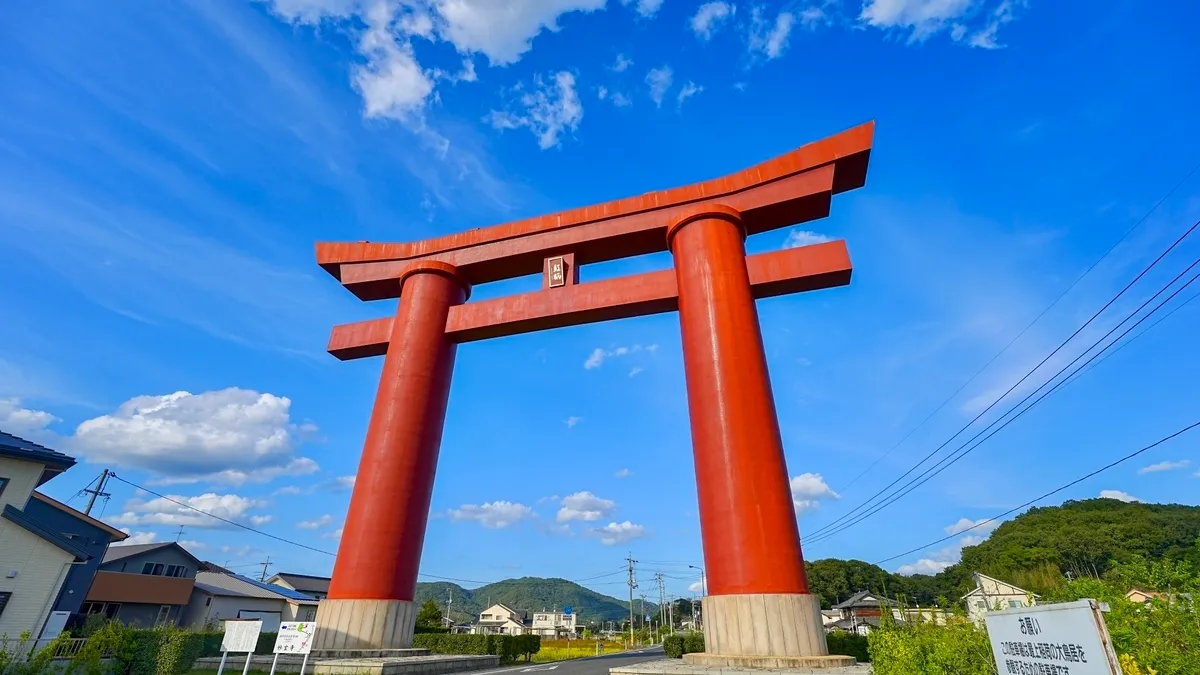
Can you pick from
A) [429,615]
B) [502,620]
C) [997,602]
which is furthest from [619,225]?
[502,620]

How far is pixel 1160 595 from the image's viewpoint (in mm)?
4184

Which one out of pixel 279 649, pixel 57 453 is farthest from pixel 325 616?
pixel 57 453

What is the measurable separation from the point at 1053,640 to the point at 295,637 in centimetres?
859

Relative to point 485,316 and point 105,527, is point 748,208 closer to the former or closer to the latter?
point 485,316

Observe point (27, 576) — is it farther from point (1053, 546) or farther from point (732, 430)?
point (1053, 546)

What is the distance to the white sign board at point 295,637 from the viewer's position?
7.43 m

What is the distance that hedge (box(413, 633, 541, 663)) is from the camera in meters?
18.4

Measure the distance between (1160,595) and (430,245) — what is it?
1335 centimetres

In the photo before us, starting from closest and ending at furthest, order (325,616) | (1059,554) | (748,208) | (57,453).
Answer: (325,616)
(748,208)
(57,453)
(1059,554)

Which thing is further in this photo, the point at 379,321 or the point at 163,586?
the point at 163,586

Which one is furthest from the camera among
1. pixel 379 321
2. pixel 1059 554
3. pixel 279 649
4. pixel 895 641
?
pixel 1059 554

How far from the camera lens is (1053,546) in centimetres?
5222

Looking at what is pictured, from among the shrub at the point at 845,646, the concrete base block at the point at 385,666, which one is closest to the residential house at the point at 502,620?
the shrub at the point at 845,646

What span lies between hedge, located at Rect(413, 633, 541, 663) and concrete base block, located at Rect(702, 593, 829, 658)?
1100cm
